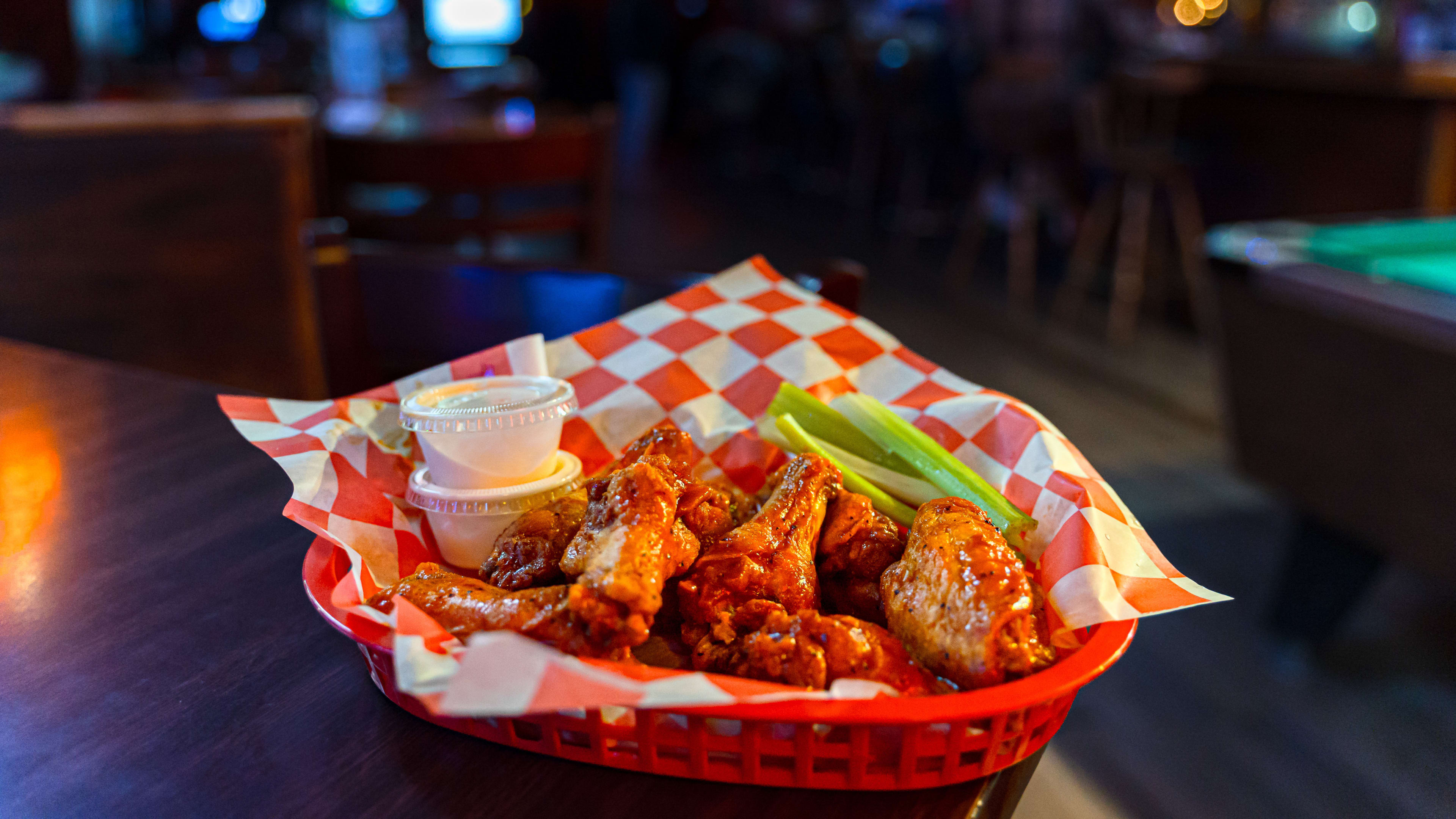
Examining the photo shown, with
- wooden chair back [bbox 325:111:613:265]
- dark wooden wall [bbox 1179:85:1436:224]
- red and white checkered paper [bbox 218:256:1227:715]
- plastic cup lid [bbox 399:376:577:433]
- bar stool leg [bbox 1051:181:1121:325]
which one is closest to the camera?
red and white checkered paper [bbox 218:256:1227:715]

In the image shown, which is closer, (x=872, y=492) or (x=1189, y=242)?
(x=872, y=492)

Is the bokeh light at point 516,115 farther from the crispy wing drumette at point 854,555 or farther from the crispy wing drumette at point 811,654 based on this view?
the crispy wing drumette at point 811,654

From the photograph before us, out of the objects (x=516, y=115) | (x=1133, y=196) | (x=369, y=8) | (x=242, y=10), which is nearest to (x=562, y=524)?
(x=516, y=115)

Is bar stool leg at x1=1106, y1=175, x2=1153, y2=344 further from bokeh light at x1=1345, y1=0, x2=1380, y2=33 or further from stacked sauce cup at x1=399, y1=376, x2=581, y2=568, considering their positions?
stacked sauce cup at x1=399, y1=376, x2=581, y2=568

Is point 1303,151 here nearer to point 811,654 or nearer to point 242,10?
point 811,654

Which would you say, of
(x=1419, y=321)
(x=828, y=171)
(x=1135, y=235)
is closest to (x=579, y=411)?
(x=1419, y=321)

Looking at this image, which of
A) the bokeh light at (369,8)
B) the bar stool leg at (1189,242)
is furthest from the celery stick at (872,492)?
the bokeh light at (369,8)

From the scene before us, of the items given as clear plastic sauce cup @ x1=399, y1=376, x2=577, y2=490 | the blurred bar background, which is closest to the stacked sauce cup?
clear plastic sauce cup @ x1=399, y1=376, x2=577, y2=490
